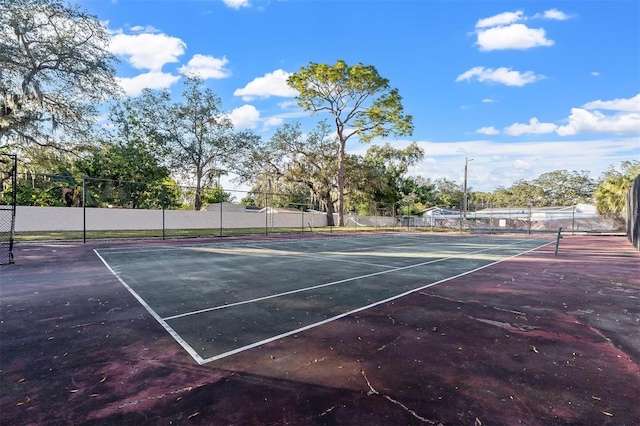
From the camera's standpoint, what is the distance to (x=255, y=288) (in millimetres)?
6691

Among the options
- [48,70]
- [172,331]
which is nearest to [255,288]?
[172,331]

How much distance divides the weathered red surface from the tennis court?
304 mm

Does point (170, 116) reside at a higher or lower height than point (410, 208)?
higher

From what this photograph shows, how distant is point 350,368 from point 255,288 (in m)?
3.82

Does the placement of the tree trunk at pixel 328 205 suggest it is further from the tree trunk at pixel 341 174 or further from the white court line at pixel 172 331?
the white court line at pixel 172 331

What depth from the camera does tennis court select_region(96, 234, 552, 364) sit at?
13.9ft

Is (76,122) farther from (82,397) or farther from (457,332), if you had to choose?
(457,332)

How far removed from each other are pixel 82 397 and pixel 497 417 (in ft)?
11.0

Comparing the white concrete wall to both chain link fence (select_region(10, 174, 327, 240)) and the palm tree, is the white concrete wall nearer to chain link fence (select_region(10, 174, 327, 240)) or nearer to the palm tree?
chain link fence (select_region(10, 174, 327, 240))

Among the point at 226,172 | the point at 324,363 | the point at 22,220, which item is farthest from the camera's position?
the point at 226,172

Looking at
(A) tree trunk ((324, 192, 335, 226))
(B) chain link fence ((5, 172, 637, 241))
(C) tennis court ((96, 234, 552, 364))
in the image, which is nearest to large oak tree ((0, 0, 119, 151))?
(B) chain link fence ((5, 172, 637, 241))

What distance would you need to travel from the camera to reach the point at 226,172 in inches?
1304

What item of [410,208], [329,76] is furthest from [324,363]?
[410,208]

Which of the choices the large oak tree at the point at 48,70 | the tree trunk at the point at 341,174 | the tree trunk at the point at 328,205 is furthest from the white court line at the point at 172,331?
the tree trunk at the point at 328,205
